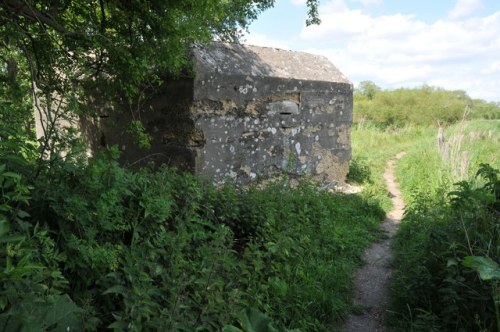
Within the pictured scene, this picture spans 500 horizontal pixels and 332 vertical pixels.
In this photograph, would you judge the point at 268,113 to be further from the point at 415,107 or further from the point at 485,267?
the point at 415,107

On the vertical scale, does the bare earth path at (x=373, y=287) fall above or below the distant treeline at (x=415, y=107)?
below

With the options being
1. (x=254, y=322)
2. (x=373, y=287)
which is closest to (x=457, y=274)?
(x=373, y=287)

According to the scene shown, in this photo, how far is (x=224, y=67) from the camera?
5508 mm

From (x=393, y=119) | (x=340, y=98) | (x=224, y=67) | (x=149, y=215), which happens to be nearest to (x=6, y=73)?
(x=224, y=67)

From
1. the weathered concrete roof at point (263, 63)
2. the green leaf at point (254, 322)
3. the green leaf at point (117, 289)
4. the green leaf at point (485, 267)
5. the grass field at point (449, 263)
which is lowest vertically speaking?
the grass field at point (449, 263)

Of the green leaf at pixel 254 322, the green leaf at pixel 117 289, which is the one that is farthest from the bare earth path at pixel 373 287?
the green leaf at pixel 117 289

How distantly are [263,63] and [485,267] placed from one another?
169 inches

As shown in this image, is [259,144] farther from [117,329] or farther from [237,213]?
[117,329]

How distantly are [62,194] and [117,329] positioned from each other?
3.01 ft

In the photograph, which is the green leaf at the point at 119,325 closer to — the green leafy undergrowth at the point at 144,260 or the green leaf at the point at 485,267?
the green leafy undergrowth at the point at 144,260

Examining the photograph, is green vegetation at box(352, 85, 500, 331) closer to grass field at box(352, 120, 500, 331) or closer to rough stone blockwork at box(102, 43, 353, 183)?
grass field at box(352, 120, 500, 331)

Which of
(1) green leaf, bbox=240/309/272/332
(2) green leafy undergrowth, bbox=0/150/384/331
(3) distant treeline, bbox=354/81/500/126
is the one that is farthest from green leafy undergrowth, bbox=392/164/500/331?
(3) distant treeline, bbox=354/81/500/126

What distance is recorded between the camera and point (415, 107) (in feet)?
90.4

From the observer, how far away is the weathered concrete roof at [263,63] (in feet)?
17.9
